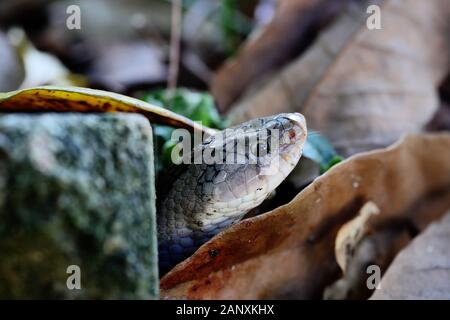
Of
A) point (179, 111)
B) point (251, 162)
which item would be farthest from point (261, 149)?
point (179, 111)

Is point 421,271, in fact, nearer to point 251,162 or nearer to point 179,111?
point 251,162

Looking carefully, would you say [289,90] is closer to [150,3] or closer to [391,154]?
[391,154]

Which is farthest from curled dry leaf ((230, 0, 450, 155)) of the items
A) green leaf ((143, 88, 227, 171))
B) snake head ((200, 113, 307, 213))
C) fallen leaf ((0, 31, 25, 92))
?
fallen leaf ((0, 31, 25, 92))

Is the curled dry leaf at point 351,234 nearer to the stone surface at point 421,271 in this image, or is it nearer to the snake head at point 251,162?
the stone surface at point 421,271

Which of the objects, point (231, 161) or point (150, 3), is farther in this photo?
point (150, 3)

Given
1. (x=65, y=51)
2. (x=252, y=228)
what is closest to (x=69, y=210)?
(x=252, y=228)

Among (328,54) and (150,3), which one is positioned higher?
(150,3)
